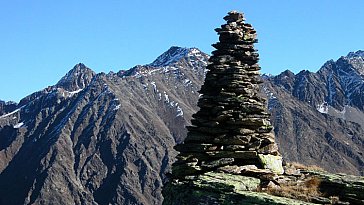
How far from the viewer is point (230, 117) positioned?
3641 cm

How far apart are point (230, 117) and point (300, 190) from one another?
775cm

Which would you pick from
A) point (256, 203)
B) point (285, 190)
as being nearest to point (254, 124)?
point (285, 190)

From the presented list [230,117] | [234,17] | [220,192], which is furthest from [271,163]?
[234,17]

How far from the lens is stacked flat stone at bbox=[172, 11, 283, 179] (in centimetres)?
3459

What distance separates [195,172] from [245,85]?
749 cm

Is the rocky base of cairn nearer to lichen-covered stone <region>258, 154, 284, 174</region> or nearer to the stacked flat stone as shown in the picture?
lichen-covered stone <region>258, 154, 284, 174</region>

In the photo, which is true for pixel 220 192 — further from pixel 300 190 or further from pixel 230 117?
pixel 230 117

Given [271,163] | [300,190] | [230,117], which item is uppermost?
[230,117]

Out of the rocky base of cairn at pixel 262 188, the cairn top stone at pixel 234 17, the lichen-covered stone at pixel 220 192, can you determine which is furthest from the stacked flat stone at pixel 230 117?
the lichen-covered stone at pixel 220 192

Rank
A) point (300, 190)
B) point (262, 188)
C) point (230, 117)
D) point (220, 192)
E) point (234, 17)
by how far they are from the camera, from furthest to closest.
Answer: point (234, 17)
point (230, 117)
point (262, 188)
point (300, 190)
point (220, 192)

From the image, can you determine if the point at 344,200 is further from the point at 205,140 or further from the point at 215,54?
the point at 215,54

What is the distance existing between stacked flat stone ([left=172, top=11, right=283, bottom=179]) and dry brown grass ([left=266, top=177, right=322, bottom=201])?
220 cm

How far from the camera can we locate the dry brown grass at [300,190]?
28909 mm

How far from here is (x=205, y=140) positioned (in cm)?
3631
